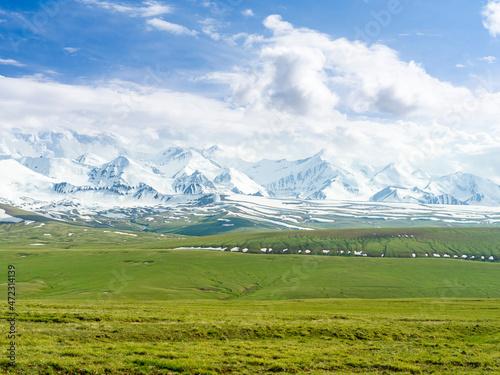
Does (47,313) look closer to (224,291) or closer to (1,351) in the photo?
(1,351)

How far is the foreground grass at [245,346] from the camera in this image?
26.2 meters

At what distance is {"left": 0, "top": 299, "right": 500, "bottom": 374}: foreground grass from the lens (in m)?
26.2

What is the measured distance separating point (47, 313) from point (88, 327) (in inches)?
448

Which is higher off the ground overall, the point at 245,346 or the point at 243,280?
the point at 245,346

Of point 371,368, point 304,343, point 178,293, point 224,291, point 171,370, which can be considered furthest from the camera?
point 224,291

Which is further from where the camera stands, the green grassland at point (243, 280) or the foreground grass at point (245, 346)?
the green grassland at point (243, 280)

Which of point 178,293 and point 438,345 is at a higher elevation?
point 438,345

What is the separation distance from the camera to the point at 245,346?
3294cm

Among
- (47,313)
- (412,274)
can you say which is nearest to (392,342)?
(47,313)

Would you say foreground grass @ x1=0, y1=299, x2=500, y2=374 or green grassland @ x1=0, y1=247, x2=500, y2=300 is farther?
green grassland @ x1=0, y1=247, x2=500, y2=300

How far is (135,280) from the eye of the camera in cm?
15400

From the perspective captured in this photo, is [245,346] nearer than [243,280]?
Yes

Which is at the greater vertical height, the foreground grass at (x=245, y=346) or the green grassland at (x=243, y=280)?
the foreground grass at (x=245, y=346)

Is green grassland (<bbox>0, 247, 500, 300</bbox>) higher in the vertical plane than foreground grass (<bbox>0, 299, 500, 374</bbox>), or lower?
lower
